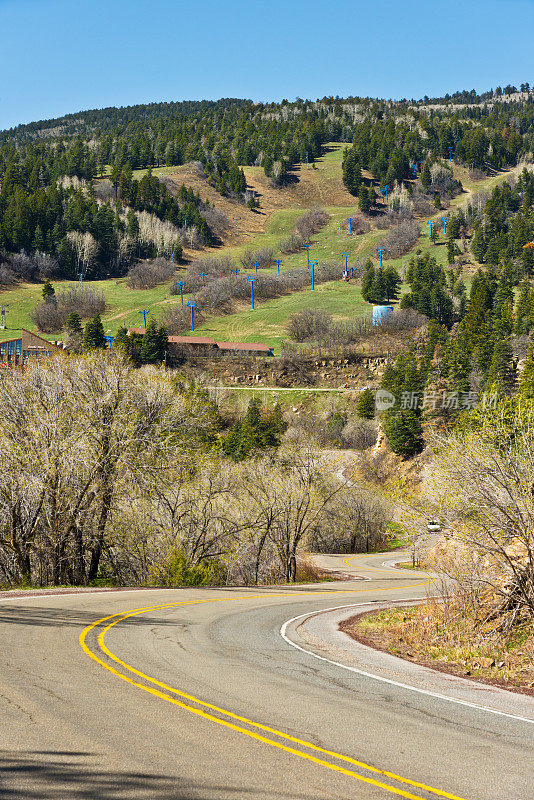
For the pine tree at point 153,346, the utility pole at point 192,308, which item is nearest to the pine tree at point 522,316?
the pine tree at point 153,346

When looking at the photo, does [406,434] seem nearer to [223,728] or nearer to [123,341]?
[123,341]

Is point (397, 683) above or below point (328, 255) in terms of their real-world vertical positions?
below

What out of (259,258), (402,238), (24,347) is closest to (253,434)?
(24,347)

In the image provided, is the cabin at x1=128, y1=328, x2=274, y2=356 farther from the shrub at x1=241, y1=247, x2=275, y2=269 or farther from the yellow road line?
the yellow road line

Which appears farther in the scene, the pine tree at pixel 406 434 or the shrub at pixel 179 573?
the pine tree at pixel 406 434

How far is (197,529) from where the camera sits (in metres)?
29.8

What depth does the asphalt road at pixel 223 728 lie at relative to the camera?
20.9 ft

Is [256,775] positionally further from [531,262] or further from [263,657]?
[531,262]

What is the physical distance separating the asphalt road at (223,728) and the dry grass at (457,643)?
6.26 feet

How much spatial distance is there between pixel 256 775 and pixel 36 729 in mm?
2718

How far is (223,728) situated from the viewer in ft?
26.1

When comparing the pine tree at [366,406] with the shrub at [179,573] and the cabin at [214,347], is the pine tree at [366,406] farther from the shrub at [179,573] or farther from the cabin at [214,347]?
the shrub at [179,573]

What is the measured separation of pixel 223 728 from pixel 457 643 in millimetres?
7403

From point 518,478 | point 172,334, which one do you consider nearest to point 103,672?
point 518,478
